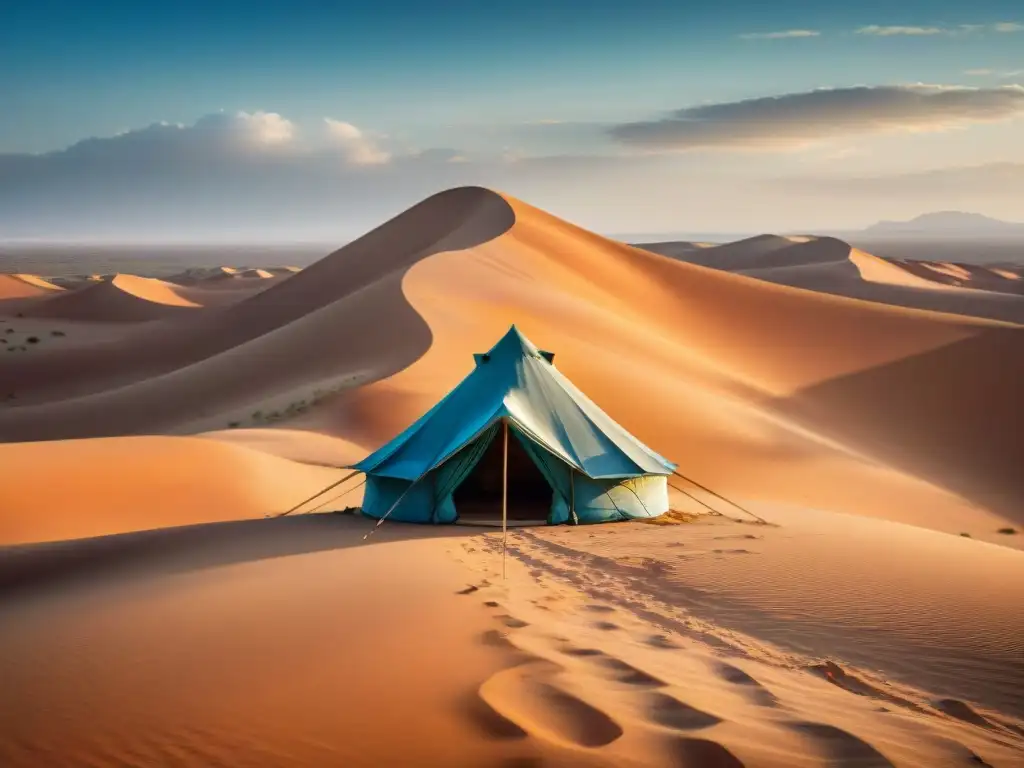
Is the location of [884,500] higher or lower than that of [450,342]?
lower

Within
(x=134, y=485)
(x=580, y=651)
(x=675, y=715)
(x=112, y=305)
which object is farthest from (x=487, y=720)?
(x=112, y=305)

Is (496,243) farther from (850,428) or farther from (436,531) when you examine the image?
(436,531)

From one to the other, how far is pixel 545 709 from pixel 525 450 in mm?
7458

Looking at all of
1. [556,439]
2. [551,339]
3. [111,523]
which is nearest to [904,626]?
[556,439]

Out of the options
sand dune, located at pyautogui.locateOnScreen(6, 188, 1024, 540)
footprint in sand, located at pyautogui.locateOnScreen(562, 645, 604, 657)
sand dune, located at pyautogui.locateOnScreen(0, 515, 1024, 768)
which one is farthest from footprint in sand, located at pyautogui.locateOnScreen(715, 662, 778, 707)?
sand dune, located at pyautogui.locateOnScreen(6, 188, 1024, 540)

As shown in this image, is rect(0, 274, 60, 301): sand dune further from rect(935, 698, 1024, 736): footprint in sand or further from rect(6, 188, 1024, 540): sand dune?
rect(935, 698, 1024, 736): footprint in sand

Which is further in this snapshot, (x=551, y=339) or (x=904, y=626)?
(x=551, y=339)

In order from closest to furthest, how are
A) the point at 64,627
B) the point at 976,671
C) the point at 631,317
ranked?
the point at 976,671 → the point at 64,627 → the point at 631,317

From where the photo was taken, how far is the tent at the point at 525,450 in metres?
13.3

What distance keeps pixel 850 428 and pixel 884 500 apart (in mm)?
8157

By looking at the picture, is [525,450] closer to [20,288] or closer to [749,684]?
[749,684]

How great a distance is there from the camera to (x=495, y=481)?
1616 cm

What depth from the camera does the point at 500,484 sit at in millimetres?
16141

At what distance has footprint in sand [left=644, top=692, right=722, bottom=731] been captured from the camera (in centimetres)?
621
